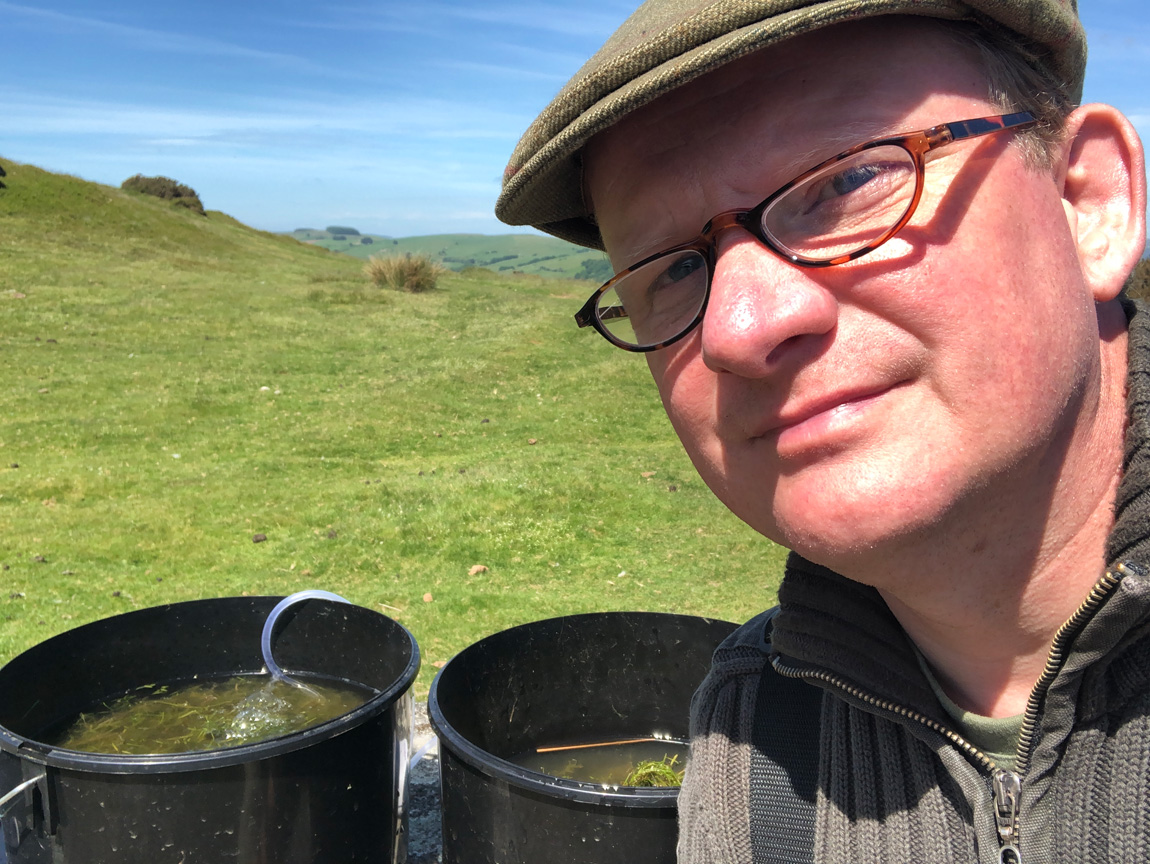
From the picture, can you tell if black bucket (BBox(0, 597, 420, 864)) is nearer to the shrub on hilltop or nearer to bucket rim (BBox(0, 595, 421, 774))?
bucket rim (BBox(0, 595, 421, 774))

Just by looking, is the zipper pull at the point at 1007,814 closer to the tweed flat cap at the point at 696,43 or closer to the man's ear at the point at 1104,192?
the man's ear at the point at 1104,192

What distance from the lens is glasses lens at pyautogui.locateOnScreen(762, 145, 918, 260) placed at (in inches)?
45.4

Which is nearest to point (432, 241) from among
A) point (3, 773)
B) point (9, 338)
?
point (9, 338)

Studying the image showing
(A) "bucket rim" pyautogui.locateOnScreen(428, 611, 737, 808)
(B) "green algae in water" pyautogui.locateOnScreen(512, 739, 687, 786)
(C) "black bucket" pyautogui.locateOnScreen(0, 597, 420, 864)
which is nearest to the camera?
(A) "bucket rim" pyautogui.locateOnScreen(428, 611, 737, 808)

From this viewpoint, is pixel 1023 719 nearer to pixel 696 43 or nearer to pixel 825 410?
pixel 825 410

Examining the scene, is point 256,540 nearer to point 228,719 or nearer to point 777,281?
point 228,719

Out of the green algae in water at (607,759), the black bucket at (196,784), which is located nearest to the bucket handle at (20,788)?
the black bucket at (196,784)

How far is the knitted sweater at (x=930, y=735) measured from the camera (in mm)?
1188

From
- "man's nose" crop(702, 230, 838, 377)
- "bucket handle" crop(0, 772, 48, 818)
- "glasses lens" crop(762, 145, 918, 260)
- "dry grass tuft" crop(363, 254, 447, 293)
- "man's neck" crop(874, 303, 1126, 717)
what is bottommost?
"bucket handle" crop(0, 772, 48, 818)

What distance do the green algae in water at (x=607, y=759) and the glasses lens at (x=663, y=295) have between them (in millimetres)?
1999

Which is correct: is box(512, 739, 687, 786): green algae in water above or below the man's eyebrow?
below

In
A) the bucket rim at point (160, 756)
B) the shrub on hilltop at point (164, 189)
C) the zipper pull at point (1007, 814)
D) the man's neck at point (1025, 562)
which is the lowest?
the bucket rim at point (160, 756)

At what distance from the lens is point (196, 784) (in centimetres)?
214

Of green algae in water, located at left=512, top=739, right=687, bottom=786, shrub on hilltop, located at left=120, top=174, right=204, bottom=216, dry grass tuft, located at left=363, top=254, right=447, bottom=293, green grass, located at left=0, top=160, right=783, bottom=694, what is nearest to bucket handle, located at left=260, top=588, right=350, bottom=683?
green algae in water, located at left=512, top=739, right=687, bottom=786
